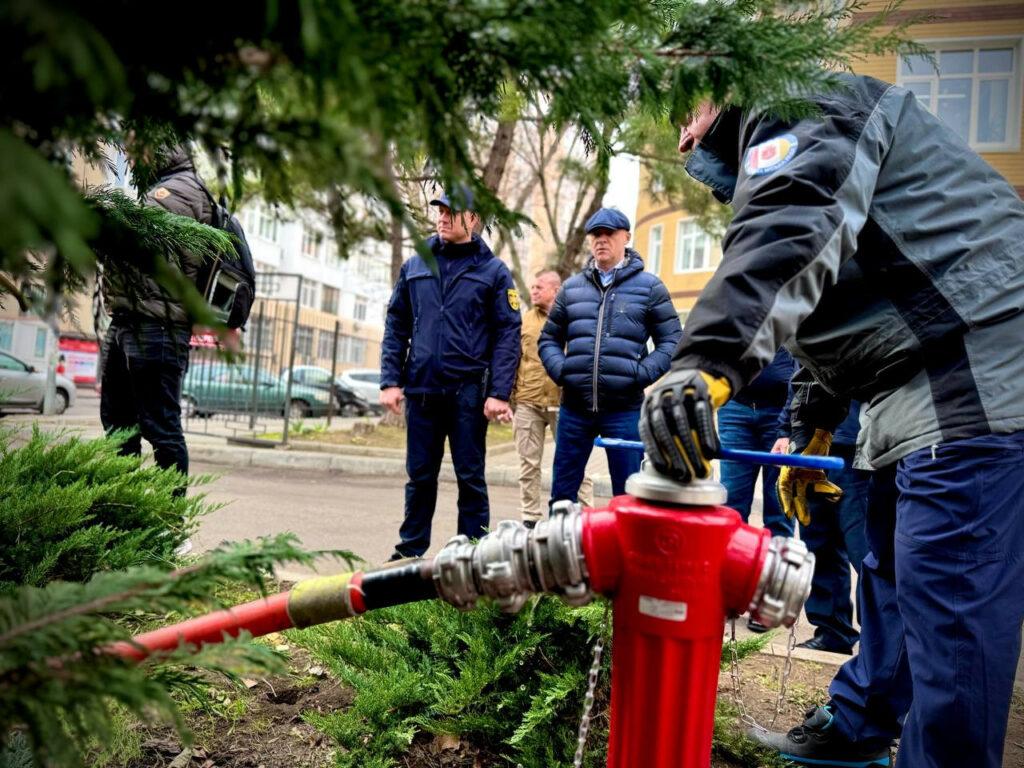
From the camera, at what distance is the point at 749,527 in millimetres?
1074

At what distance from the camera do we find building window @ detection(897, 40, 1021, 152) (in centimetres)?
1313

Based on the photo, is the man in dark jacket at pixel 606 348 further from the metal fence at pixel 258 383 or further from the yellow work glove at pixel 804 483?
the metal fence at pixel 258 383

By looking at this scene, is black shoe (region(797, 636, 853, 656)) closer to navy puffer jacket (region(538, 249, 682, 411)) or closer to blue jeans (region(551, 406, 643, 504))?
blue jeans (region(551, 406, 643, 504))

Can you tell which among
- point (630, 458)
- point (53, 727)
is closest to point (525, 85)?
point (53, 727)

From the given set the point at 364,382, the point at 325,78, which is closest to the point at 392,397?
the point at 325,78

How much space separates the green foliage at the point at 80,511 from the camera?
1783 mm

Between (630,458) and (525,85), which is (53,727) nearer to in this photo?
(525,85)

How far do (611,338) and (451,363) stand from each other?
3.34 ft

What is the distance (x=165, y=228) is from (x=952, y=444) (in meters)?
1.85

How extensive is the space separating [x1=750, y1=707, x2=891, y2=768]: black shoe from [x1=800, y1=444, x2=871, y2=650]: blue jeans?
41.8 inches

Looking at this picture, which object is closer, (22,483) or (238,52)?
(238,52)

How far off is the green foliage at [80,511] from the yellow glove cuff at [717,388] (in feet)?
5.31

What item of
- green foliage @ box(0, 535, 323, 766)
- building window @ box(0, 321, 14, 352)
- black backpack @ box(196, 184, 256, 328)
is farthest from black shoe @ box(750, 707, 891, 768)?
building window @ box(0, 321, 14, 352)

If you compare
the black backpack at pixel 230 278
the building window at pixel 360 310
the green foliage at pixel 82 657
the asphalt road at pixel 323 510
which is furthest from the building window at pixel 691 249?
the building window at pixel 360 310
